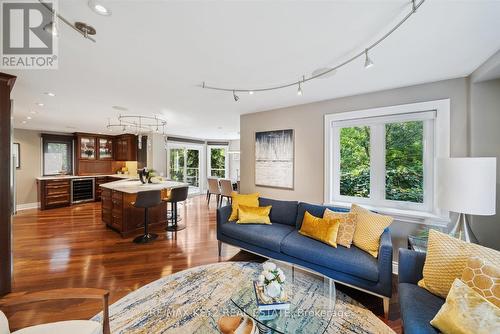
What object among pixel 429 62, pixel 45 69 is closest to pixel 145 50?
pixel 45 69

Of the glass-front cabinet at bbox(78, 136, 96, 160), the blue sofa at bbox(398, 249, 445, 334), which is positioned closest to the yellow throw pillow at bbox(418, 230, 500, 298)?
Result: the blue sofa at bbox(398, 249, 445, 334)

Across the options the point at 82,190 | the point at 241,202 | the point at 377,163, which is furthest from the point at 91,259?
the point at 82,190

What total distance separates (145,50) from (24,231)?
4952mm

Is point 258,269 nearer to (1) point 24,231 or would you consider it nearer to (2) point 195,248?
(2) point 195,248

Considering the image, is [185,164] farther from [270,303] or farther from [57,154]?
[270,303]

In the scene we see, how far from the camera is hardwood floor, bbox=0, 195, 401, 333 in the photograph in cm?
202

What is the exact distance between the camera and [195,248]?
3.41m

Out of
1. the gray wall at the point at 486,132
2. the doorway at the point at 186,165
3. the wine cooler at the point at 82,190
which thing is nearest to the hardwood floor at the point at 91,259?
the gray wall at the point at 486,132

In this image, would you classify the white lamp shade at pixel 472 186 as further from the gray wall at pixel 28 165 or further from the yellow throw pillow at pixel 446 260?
the gray wall at pixel 28 165

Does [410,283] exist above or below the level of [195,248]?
above

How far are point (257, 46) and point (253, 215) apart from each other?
7.35 feet

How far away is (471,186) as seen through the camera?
1.79 m

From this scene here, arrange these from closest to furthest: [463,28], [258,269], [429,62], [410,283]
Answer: [463,28] → [410,283] → [429,62] → [258,269]

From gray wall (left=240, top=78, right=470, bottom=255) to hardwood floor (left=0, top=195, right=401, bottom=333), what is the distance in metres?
1.24
